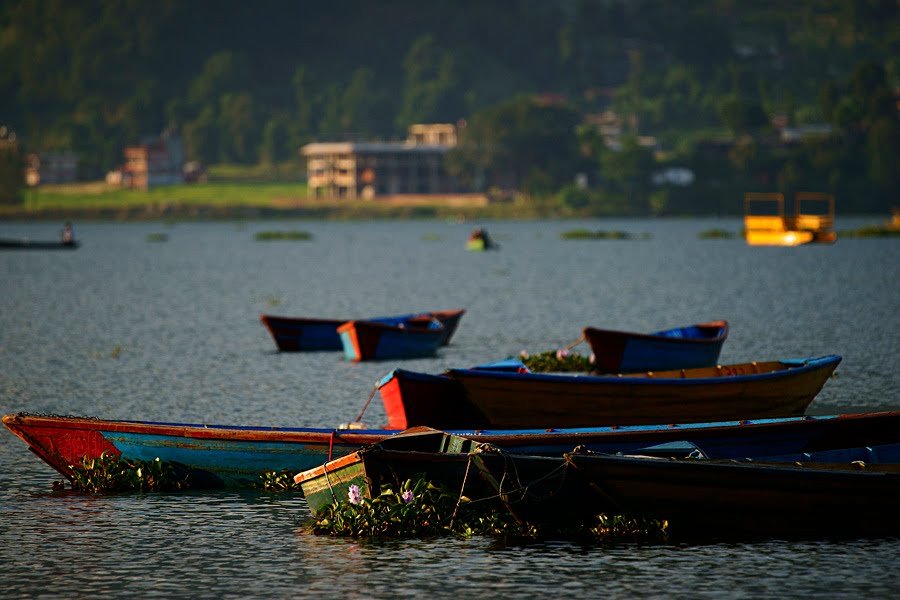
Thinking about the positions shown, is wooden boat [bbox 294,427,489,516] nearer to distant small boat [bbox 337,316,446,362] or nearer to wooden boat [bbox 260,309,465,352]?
distant small boat [bbox 337,316,446,362]

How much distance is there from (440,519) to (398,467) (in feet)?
3.73

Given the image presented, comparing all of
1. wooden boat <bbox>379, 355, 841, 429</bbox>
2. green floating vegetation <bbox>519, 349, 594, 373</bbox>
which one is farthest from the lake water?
green floating vegetation <bbox>519, 349, 594, 373</bbox>

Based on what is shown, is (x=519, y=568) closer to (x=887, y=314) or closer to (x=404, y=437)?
(x=404, y=437)

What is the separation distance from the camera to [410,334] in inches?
1928

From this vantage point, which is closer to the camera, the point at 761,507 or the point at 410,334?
the point at 761,507

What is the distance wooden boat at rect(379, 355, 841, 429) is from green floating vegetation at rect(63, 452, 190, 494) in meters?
4.10

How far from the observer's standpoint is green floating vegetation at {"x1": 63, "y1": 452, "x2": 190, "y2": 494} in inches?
1056

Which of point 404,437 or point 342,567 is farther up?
point 404,437

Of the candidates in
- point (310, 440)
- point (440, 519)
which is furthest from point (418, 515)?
point (310, 440)

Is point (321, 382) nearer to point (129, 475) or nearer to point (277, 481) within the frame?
point (129, 475)

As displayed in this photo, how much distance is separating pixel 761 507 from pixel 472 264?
11611 centimetres

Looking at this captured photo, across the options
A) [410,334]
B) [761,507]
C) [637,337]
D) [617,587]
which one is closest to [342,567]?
[617,587]

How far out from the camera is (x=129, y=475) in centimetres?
2684

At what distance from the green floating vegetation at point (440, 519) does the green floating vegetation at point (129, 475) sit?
4419 millimetres
